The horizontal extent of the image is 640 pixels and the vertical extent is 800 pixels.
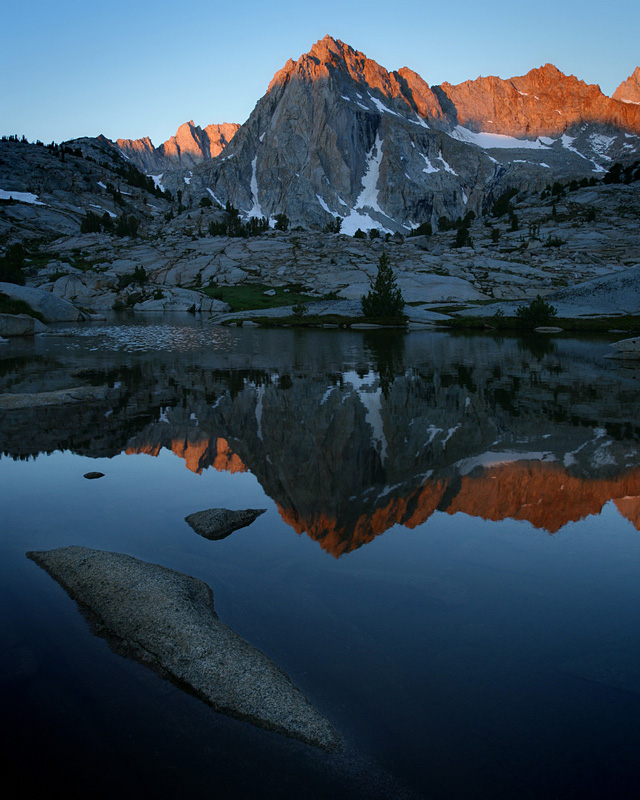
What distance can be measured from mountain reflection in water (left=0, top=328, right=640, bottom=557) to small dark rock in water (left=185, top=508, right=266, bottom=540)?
0.82 m

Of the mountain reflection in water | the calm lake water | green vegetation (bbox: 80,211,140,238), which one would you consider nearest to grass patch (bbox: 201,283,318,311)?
the mountain reflection in water

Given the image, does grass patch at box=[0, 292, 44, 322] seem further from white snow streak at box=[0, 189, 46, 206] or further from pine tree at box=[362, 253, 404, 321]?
white snow streak at box=[0, 189, 46, 206]

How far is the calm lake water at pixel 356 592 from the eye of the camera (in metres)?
5.02

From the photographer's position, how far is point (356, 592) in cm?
802

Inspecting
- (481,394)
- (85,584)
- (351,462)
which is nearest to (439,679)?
(85,584)

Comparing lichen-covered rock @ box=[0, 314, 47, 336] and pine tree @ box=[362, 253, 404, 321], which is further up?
pine tree @ box=[362, 253, 404, 321]

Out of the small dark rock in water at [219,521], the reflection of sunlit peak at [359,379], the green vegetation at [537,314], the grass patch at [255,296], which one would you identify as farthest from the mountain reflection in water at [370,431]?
the grass patch at [255,296]

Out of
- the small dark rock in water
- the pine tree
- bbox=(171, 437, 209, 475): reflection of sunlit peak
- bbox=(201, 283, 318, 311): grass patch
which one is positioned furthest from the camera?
bbox=(201, 283, 318, 311): grass patch

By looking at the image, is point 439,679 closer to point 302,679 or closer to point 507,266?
point 302,679

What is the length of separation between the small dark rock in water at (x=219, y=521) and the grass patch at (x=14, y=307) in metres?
52.4

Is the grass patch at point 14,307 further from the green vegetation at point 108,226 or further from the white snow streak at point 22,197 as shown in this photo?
the white snow streak at point 22,197

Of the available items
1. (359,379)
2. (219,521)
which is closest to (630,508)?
(219,521)

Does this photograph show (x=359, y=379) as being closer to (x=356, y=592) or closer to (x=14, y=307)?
(x=356, y=592)

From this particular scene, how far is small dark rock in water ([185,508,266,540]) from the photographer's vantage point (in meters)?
10.1
